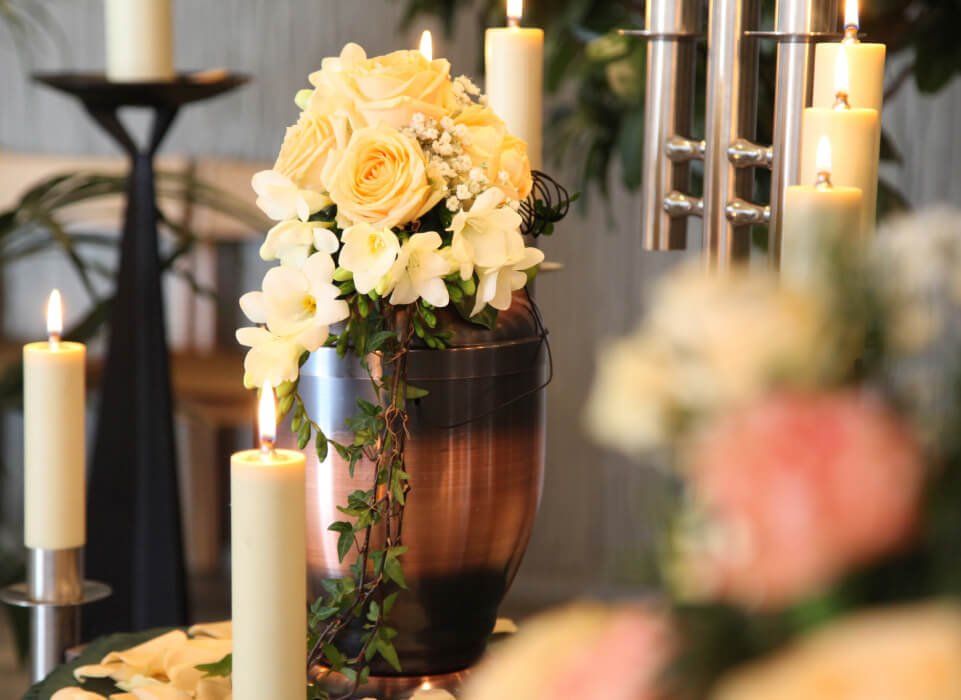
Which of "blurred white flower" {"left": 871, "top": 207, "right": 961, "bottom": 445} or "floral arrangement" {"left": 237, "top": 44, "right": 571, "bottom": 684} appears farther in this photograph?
"floral arrangement" {"left": 237, "top": 44, "right": 571, "bottom": 684}

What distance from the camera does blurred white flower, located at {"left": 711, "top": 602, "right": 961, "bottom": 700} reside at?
23 centimetres

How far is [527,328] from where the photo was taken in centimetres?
78

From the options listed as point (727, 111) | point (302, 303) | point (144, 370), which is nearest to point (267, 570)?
point (302, 303)

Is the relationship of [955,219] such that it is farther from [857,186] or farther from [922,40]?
[922,40]

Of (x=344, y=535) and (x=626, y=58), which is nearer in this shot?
(x=344, y=535)

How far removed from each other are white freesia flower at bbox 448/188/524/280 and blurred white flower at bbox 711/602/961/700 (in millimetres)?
487

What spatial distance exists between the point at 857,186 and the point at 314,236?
0.34m

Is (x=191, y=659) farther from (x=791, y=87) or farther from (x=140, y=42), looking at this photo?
(x=140, y=42)

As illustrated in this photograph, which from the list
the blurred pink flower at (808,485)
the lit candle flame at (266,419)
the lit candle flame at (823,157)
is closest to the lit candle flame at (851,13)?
the lit candle flame at (823,157)

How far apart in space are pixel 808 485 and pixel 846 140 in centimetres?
61

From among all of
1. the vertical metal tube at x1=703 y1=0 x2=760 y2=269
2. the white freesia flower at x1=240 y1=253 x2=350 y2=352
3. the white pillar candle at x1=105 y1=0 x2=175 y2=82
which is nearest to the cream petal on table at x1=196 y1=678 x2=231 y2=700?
the white freesia flower at x1=240 y1=253 x2=350 y2=352

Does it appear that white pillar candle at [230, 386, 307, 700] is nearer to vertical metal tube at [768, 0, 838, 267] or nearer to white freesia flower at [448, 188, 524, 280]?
white freesia flower at [448, 188, 524, 280]

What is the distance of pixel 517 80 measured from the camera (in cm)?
95

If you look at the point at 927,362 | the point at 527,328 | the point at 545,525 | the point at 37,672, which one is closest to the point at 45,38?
the point at 545,525
